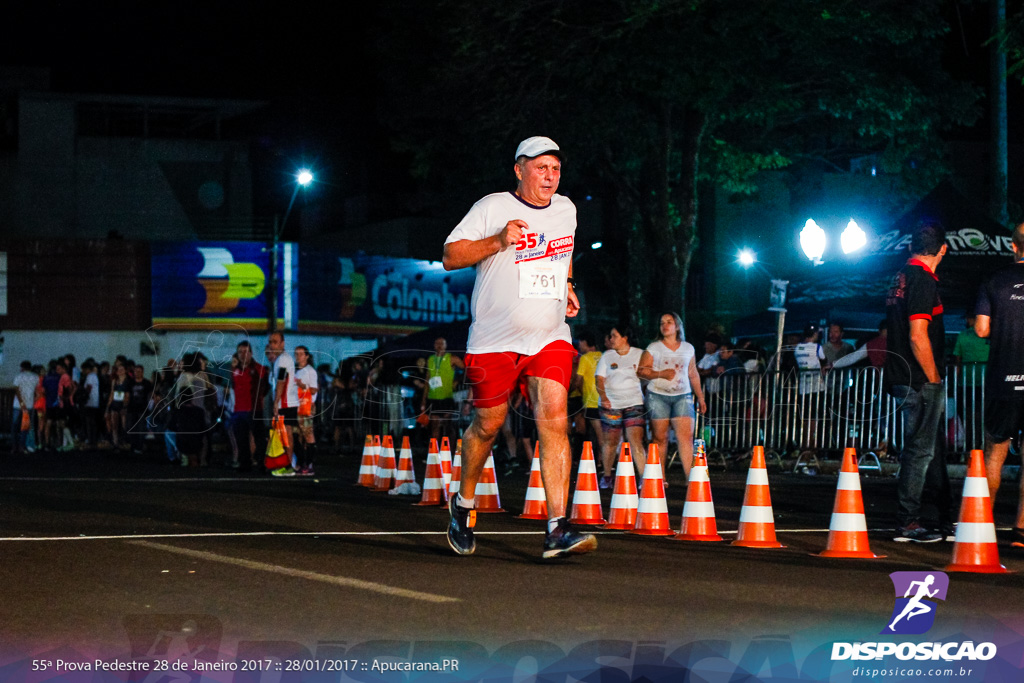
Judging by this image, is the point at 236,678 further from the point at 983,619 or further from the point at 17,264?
the point at 17,264

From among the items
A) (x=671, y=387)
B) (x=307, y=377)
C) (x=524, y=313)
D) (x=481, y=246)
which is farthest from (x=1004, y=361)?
(x=307, y=377)

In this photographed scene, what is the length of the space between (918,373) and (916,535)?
3.48 ft

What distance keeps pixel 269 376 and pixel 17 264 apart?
28778mm

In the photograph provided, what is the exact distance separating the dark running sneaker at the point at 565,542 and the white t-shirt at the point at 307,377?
1168 cm

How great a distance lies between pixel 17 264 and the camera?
45.4 metres

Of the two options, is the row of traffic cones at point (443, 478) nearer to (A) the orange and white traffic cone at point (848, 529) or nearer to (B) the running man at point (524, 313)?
(B) the running man at point (524, 313)

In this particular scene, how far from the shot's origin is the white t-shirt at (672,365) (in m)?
14.5

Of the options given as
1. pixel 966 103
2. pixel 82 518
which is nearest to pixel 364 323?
pixel 966 103

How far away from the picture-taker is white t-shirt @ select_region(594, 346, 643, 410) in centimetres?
1480

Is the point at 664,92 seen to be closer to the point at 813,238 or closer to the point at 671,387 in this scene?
the point at 813,238

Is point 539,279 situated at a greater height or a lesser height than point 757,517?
greater

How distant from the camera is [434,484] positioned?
40.4 ft

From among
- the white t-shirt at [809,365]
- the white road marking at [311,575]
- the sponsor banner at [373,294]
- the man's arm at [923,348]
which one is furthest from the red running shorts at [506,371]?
the sponsor banner at [373,294]

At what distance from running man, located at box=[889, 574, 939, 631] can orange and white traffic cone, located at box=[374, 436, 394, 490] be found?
8501 millimetres
